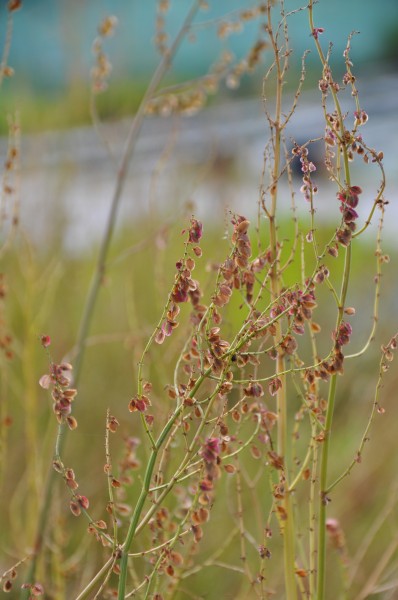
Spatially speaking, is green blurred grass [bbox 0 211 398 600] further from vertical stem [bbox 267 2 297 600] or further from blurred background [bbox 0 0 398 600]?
vertical stem [bbox 267 2 297 600]

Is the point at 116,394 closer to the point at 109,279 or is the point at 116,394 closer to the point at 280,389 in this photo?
the point at 109,279

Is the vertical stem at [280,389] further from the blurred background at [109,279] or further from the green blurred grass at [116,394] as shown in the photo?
the green blurred grass at [116,394]

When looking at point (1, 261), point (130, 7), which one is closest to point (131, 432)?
point (1, 261)

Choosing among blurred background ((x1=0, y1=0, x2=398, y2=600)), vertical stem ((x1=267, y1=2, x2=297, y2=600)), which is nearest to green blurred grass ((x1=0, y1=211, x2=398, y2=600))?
blurred background ((x1=0, y1=0, x2=398, y2=600))

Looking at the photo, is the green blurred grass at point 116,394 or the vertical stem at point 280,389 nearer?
the vertical stem at point 280,389

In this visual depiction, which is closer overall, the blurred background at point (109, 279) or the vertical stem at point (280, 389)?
the vertical stem at point (280, 389)

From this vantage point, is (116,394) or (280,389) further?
(116,394)

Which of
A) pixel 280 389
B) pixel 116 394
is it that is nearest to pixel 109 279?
pixel 280 389

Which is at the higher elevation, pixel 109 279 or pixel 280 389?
pixel 109 279

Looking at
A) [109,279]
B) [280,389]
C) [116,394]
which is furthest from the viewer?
[116,394]

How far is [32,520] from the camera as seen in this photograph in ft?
6.15

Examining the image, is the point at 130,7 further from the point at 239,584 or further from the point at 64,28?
the point at 239,584

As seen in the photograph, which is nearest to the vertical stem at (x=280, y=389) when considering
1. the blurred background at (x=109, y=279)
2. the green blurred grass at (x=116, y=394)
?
the blurred background at (x=109, y=279)

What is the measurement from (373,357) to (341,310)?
2.33 m
